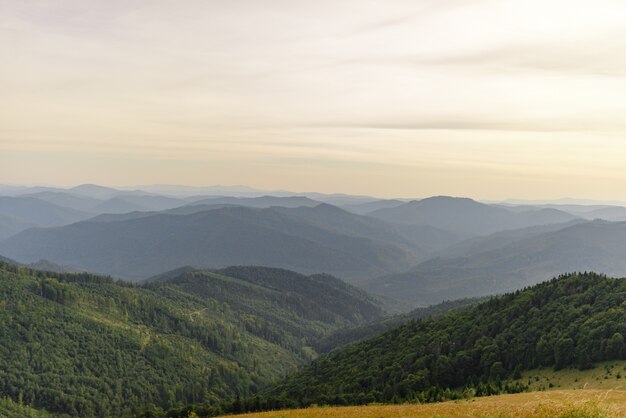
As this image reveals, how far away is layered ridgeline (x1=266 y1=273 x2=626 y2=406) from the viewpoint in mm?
91875

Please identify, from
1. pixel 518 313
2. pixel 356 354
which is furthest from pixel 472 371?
pixel 356 354

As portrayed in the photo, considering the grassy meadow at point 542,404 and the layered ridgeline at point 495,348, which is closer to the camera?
the grassy meadow at point 542,404

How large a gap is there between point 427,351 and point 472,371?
32778mm

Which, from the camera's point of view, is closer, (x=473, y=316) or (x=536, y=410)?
(x=536, y=410)

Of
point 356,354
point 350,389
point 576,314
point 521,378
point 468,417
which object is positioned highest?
point 468,417

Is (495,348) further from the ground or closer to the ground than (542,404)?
closer to the ground

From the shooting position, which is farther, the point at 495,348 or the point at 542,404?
the point at 495,348

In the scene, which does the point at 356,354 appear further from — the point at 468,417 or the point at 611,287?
the point at 468,417

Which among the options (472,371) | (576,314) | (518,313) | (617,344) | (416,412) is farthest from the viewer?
(518,313)

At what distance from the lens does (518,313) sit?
141 m

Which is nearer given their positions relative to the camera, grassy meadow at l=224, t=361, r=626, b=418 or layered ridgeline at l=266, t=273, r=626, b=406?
grassy meadow at l=224, t=361, r=626, b=418

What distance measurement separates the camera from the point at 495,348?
113 meters

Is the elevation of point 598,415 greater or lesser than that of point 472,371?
greater

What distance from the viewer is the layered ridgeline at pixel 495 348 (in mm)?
91875
